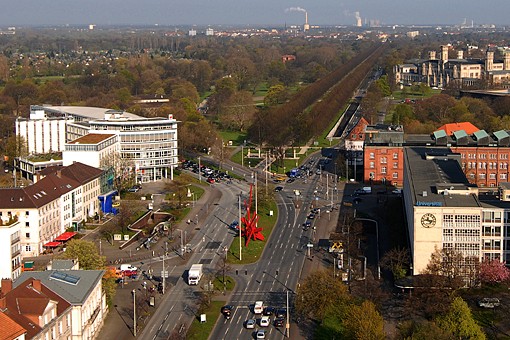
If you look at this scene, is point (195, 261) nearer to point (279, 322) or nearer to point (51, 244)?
point (51, 244)

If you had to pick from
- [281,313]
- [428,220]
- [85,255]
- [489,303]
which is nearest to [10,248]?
[85,255]

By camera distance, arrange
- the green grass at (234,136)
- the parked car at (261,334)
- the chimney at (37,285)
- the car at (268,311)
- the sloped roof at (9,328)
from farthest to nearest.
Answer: the green grass at (234,136) < the car at (268,311) < the parked car at (261,334) < the chimney at (37,285) < the sloped roof at (9,328)

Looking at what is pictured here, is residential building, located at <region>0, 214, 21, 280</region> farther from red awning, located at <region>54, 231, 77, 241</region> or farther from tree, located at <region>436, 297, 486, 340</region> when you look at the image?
tree, located at <region>436, 297, 486, 340</region>

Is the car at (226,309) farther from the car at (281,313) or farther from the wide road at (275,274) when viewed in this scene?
the car at (281,313)

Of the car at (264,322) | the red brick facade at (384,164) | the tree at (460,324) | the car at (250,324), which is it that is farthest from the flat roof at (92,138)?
the tree at (460,324)

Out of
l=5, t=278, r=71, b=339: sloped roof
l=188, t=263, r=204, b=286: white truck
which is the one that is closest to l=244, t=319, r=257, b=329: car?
l=188, t=263, r=204, b=286: white truck

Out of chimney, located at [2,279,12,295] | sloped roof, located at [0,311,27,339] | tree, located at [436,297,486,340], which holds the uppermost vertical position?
chimney, located at [2,279,12,295]
